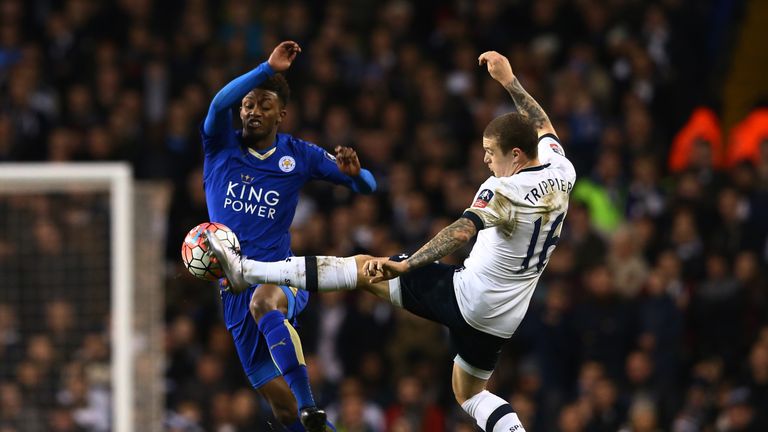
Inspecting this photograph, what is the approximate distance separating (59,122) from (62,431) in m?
4.61

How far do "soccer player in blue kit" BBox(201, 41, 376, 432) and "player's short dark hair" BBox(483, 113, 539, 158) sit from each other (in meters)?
0.93

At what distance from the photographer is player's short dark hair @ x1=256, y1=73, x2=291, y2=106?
8.97 meters

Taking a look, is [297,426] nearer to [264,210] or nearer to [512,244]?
[264,210]

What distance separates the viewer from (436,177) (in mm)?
15656

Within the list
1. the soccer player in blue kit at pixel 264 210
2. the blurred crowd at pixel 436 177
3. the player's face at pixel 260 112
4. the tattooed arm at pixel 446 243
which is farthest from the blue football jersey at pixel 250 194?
the blurred crowd at pixel 436 177

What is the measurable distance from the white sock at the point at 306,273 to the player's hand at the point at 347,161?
2.47ft

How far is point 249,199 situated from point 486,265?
153 cm

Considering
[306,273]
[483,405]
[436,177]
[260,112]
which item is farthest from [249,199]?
[436,177]

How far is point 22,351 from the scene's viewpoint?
41.7 feet

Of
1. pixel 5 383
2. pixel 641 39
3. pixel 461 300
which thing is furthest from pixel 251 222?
pixel 641 39

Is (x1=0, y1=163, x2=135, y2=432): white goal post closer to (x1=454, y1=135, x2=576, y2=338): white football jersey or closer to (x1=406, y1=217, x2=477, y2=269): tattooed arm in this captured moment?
(x1=454, y1=135, x2=576, y2=338): white football jersey

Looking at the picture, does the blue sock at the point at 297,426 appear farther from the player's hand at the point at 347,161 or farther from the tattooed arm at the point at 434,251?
the player's hand at the point at 347,161

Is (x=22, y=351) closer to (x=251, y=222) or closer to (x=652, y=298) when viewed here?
(x=251, y=222)

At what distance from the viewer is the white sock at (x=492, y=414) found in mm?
9172
